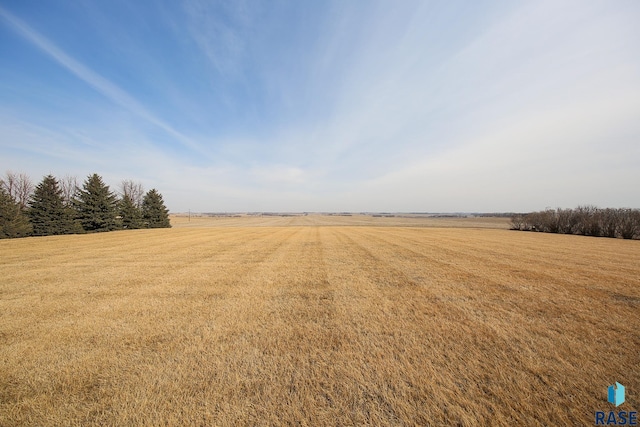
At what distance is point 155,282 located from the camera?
313 inches

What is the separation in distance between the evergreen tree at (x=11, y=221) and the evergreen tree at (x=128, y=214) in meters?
11.3

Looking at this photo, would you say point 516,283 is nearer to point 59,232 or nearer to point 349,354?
point 349,354

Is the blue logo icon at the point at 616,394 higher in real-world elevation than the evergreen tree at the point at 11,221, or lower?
lower

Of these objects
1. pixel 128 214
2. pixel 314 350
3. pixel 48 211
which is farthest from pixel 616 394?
pixel 128 214

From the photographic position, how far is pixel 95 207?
33531mm

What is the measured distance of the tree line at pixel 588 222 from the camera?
1178 inches

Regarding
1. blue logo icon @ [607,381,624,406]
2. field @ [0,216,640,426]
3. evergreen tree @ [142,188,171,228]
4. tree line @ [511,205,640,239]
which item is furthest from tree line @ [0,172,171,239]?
tree line @ [511,205,640,239]

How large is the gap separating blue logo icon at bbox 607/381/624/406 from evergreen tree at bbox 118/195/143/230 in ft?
169

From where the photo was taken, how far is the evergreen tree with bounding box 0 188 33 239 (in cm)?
2414

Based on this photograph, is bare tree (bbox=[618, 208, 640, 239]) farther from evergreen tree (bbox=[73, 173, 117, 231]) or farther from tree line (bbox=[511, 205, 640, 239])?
evergreen tree (bbox=[73, 173, 117, 231])

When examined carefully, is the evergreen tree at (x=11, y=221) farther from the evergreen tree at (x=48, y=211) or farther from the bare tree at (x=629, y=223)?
the bare tree at (x=629, y=223)

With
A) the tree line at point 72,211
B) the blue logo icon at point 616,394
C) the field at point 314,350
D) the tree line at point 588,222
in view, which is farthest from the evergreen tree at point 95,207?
the tree line at point 588,222

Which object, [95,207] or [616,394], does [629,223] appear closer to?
[616,394]

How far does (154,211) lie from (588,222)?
77.6 m
